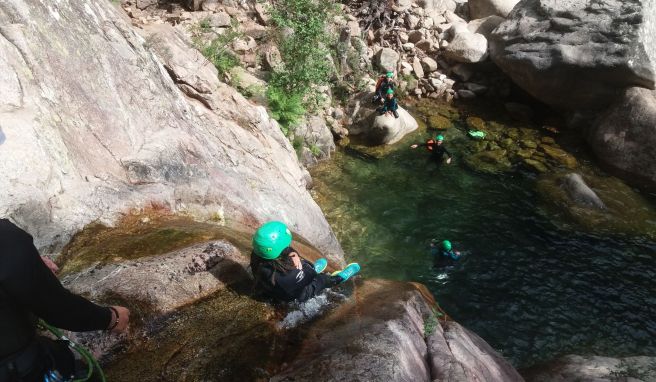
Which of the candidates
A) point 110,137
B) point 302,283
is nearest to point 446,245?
point 302,283

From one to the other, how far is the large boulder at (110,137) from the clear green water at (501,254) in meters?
2.57

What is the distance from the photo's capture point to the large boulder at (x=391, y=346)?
15.1 ft

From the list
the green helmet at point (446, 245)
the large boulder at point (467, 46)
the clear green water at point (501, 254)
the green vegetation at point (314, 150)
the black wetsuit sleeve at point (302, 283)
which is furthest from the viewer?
the large boulder at point (467, 46)

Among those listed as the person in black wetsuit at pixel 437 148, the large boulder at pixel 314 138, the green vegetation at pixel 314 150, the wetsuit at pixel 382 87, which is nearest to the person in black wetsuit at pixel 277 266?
the large boulder at pixel 314 138

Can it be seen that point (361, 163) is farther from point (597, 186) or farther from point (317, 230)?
point (597, 186)

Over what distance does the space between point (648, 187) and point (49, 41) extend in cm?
1803

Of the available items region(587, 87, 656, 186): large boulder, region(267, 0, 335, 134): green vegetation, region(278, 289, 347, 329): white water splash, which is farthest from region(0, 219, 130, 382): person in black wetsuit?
region(587, 87, 656, 186): large boulder

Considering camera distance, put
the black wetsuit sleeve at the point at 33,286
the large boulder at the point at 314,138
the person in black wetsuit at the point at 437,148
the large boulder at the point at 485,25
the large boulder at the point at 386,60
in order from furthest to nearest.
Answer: the large boulder at the point at 485,25 < the large boulder at the point at 386,60 < the person in black wetsuit at the point at 437,148 < the large boulder at the point at 314,138 < the black wetsuit sleeve at the point at 33,286

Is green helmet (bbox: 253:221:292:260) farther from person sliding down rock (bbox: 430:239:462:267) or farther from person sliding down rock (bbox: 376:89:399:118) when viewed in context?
person sliding down rock (bbox: 376:89:399:118)

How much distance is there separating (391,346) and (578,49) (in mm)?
16737

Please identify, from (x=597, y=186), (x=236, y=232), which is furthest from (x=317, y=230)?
(x=597, y=186)

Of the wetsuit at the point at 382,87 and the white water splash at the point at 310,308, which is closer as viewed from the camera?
the white water splash at the point at 310,308

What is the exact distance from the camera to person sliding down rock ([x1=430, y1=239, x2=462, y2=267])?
11328mm

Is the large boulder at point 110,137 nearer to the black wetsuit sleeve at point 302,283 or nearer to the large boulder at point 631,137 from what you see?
the black wetsuit sleeve at point 302,283
